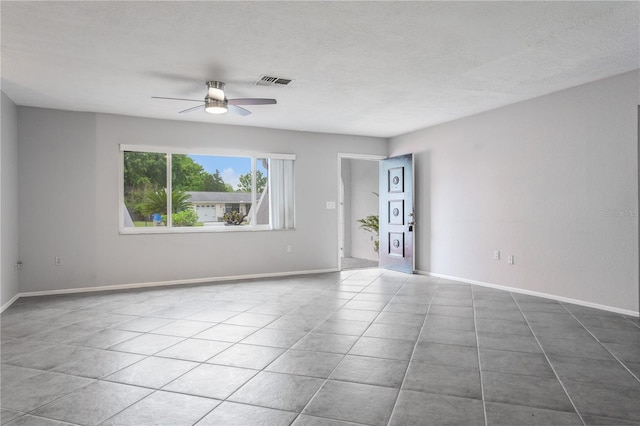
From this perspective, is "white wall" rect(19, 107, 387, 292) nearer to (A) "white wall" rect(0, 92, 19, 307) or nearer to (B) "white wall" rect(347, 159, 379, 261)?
(A) "white wall" rect(0, 92, 19, 307)

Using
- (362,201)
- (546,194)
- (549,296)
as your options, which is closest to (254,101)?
(546,194)

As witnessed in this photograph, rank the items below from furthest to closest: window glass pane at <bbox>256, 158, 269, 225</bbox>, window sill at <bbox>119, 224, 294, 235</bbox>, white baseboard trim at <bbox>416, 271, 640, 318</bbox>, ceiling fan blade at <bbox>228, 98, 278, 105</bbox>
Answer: window glass pane at <bbox>256, 158, 269, 225</bbox>
window sill at <bbox>119, 224, 294, 235</bbox>
ceiling fan blade at <bbox>228, 98, 278, 105</bbox>
white baseboard trim at <bbox>416, 271, 640, 318</bbox>

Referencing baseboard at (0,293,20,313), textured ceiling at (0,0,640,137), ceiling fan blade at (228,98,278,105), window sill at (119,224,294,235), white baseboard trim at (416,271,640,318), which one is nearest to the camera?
textured ceiling at (0,0,640,137)

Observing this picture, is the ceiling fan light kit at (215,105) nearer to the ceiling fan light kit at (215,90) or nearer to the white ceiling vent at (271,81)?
the ceiling fan light kit at (215,90)

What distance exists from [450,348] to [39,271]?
5.28 meters

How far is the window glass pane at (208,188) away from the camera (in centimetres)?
605

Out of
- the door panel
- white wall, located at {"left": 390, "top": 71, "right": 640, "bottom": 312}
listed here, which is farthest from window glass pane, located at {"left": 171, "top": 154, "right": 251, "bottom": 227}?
white wall, located at {"left": 390, "top": 71, "right": 640, "bottom": 312}

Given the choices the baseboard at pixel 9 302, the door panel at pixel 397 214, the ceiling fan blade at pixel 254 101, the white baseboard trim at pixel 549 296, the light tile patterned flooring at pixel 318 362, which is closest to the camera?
the light tile patterned flooring at pixel 318 362

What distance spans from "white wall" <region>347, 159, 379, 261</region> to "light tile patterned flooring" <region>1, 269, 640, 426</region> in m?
4.23

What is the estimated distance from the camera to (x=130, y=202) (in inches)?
226

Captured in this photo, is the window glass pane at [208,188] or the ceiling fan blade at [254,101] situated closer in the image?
the ceiling fan blade at [254,101]

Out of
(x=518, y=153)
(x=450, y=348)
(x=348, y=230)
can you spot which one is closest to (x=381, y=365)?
(x=450, y=348)

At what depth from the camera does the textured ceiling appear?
2725 mm

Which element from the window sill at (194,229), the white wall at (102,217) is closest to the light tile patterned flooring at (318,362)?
the white wall at (102,217)
